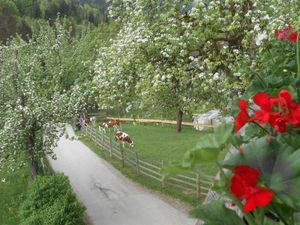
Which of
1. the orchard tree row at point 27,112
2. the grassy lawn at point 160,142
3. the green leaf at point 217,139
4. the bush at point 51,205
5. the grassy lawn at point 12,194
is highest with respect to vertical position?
the green leaf at point 217,139

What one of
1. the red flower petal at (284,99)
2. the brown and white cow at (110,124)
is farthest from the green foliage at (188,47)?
the brown and white cow at (110,124)

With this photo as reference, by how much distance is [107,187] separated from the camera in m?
18.8

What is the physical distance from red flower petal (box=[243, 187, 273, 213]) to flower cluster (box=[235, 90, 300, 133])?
31cm

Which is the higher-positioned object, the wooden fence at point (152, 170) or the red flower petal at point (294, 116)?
the red flower petal at point (294, 116)

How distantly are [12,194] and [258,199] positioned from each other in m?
18.7

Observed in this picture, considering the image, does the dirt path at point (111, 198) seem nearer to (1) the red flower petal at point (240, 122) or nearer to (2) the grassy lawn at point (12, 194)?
(2) the grassy lawn at point (12, 194)

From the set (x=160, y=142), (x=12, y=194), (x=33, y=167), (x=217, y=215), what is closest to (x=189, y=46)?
(x=33, y=167)

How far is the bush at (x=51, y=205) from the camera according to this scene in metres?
12.4

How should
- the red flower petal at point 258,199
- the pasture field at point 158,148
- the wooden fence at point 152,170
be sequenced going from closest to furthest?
the red flower petal at point 258,199 < the wooden fence at point 152,170 < the pasture field at point 158,148

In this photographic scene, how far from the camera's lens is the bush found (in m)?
12.4

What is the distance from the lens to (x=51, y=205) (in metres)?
13.5

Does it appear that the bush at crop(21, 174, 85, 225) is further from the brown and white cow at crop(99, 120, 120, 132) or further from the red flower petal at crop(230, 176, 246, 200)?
the brown and white cow at crop(99, 120, 120, 132)

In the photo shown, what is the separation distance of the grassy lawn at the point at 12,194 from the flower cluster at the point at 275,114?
15103 millimetres

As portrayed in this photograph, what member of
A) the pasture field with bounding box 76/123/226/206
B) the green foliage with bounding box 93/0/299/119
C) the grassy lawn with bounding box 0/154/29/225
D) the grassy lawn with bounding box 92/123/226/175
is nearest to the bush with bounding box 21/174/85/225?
the grassy lawn with bounding box 0/154/29/225
